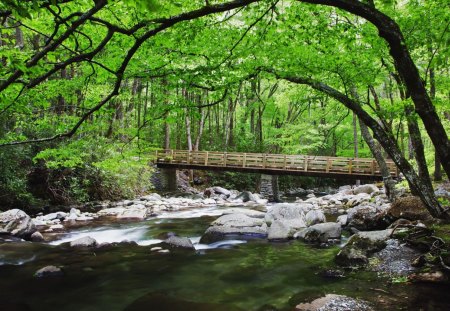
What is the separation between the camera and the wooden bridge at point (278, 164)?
18.7 m

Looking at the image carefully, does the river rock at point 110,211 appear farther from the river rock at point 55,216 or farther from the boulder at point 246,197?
the boulder at point 246,197

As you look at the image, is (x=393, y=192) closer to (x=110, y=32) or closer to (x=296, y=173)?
(x=296, y=173)

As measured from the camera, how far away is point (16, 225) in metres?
9.55

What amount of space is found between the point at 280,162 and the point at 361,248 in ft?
44.1

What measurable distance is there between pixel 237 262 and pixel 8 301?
408 centimetres

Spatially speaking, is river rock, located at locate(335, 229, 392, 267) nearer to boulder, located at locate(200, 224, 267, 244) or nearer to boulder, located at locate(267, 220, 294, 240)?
boulder, located at locate(267, 220, 294, 240)

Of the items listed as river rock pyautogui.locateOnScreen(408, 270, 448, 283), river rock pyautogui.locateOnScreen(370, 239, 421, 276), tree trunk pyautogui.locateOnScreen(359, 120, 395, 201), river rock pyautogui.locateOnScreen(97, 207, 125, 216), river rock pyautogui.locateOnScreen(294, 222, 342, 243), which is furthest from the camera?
river rock pyautogui.locateOnScreen(97, 207, 125, 216)

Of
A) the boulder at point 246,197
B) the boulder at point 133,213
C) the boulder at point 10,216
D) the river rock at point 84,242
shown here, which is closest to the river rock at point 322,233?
the river rock at point 84,242

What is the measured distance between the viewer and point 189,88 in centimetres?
568

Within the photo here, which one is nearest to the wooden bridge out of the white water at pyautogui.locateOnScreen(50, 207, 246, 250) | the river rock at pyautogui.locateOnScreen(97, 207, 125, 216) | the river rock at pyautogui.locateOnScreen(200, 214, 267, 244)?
the river rock at pyautogui.locateOnScreen(97, 207, 125, 216)

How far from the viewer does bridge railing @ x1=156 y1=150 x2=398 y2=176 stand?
741 inches

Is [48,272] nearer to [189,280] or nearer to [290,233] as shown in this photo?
[189,280]

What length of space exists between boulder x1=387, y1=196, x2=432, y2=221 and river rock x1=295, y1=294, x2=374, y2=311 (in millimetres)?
4293

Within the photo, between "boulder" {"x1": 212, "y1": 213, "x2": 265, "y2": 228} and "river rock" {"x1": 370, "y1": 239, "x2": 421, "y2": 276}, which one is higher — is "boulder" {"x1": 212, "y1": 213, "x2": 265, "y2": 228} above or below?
below
